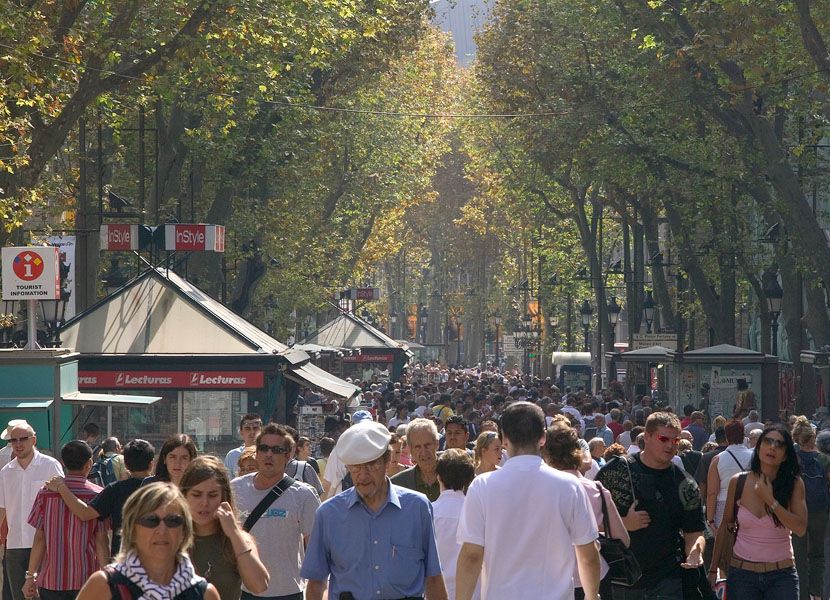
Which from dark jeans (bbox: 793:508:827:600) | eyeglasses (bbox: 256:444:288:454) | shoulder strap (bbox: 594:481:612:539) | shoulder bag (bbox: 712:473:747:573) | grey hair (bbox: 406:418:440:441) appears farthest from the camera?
dark jeans (bbox: 793:508:827:600)

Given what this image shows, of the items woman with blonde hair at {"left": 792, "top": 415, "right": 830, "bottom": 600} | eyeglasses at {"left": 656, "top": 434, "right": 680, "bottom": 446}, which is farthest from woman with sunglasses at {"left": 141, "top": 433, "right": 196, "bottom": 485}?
woman with blonde hair at {"left": 792, "top": 415, "right": 830, "bottom": 600}

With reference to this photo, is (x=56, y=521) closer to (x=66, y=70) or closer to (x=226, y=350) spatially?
(x=66, y=70)

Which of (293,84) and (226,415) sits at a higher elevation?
(293,84)

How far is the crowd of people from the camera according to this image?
20.7 ft

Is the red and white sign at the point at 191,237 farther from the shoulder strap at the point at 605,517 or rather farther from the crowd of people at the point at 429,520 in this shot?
the shoulder strap at the point at 605,517

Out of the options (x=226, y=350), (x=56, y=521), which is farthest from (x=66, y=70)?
(x=56, y=521)

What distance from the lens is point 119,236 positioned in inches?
951

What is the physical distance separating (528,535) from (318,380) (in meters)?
21.0

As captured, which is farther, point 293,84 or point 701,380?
point 293,84

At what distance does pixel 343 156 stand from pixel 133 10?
1028 inches

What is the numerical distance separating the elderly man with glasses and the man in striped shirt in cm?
130

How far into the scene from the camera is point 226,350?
2338 centimetres

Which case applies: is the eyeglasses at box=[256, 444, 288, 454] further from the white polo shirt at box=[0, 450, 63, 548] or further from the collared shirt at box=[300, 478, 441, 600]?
the white polo shirt at box=[0, 450, 63, 548]

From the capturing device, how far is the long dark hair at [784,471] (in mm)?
9102
